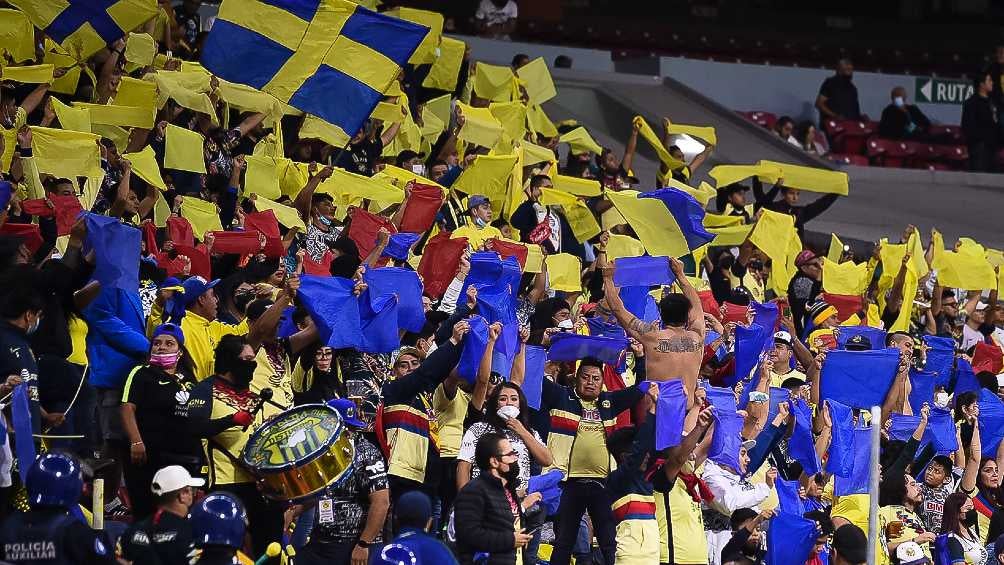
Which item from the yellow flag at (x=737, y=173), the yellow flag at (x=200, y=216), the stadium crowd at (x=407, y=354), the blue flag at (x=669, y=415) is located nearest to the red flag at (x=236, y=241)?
the stadium crowd at (x=407, y=354)

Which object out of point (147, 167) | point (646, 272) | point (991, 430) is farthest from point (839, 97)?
point (147, 167)

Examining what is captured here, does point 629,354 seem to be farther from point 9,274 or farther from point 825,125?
point 825,125

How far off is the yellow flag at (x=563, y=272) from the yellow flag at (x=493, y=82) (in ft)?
12.6

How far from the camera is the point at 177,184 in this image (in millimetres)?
11500

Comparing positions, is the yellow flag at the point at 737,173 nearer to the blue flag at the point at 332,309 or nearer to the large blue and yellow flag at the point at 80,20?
the large blue and yellow flag at the point at 80,20

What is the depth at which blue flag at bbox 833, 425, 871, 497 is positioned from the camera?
10.8 meters

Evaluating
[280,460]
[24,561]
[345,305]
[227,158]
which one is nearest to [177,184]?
[227,158]

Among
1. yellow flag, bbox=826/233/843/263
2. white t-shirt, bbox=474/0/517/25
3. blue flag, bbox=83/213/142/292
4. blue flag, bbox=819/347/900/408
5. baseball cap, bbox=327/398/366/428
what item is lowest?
blue flag, bbox=819/347/900/408

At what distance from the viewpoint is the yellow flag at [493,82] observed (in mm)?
16016

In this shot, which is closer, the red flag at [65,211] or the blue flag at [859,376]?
→ the red flag at [65,211]

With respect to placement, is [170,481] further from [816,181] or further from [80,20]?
[816,181]

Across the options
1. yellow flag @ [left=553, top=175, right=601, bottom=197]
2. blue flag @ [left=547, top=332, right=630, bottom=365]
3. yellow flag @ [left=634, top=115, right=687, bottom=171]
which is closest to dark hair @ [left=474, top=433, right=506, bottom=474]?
blue flag @ [left=547, top=332, right=630, bottom=365]

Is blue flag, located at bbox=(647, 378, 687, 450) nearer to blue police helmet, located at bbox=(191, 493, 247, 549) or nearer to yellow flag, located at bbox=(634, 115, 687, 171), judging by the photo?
blue police helmet, located at bbox=(191, 493, 247, 549)

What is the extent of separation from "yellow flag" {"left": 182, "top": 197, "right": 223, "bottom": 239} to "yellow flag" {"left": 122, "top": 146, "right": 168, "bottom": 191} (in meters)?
0.20
